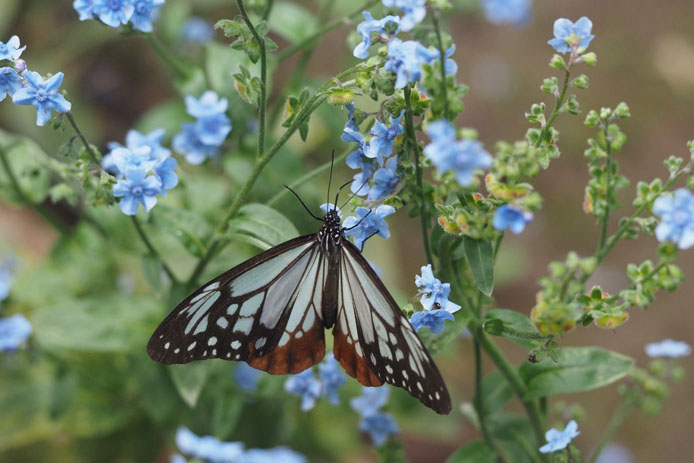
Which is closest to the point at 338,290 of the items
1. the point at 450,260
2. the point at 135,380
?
the point at 450,260

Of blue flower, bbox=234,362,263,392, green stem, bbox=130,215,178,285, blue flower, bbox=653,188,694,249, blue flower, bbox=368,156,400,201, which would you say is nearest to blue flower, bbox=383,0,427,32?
blue flower, bbox=368,156,400,201

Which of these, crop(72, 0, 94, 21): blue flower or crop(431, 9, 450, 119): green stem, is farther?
crop(72, 0, 94, 21): blue flower

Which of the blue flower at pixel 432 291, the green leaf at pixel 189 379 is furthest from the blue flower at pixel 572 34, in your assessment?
the green leaf at pixel 189 379

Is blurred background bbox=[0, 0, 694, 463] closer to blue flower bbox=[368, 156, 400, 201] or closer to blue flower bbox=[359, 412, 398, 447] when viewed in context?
blue flower bbox=[359, 412, 398, 447]

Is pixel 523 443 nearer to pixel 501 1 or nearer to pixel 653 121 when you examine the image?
pixel 501 1

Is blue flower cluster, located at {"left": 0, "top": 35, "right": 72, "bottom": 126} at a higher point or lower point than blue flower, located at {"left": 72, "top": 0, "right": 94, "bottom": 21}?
lower

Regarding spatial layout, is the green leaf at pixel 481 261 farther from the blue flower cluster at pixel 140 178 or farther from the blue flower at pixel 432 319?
the blue flower cluster at pixel 140 178
